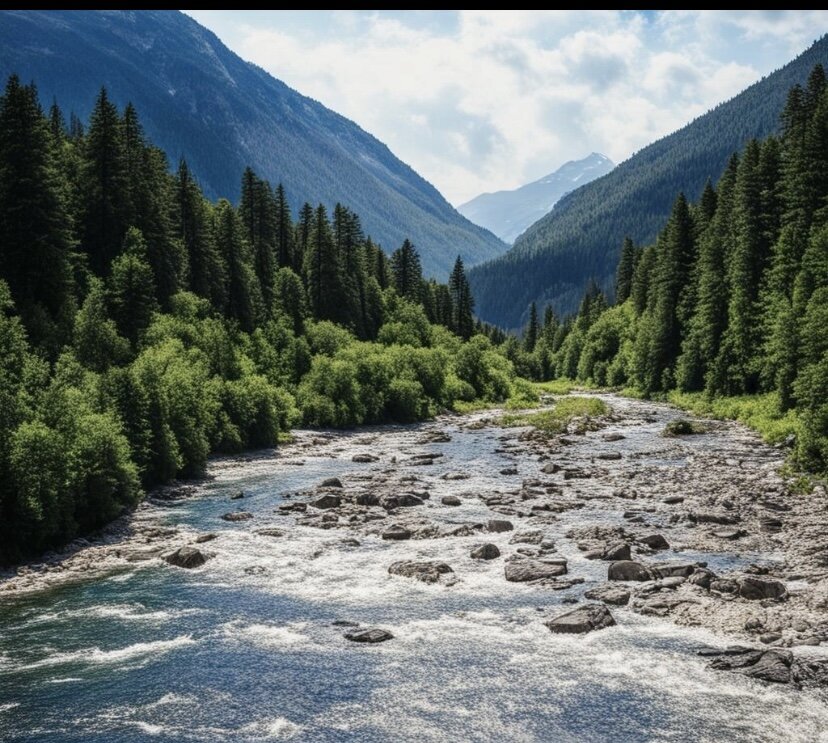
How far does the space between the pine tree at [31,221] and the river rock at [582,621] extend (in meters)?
42.7

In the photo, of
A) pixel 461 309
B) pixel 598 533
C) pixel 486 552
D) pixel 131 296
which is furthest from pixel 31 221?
pixel 461 309

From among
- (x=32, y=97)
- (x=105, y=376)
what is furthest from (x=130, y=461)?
(x=32, y=97)

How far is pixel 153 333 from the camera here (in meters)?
64.5

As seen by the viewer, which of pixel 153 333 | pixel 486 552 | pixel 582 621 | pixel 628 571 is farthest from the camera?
pixel 153 333

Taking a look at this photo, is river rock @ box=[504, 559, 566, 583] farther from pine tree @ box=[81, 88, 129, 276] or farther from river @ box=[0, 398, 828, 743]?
pine tree @ box=[81, 88, 129, 276]

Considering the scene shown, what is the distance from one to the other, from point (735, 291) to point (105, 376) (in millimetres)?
61441

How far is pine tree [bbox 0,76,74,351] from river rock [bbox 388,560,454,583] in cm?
3490

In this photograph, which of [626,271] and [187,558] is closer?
[187,558]

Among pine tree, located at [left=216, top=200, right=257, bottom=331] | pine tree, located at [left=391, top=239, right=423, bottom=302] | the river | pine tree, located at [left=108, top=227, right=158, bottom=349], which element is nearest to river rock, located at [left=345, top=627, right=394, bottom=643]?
the river

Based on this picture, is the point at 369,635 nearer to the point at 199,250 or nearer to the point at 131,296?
the point at 131,296

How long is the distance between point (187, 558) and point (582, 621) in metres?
16.6

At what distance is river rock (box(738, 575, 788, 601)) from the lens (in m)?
25.3
